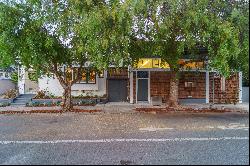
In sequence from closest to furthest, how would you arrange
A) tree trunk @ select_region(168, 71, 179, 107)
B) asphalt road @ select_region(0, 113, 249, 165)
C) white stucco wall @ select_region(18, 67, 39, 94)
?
asphalt road @ select_region(0, 113, 249, 165)
tree trunk @ select_region(168, 71, 179, 107)
white stucco wall @ select_region(18, 67, 39, 94)

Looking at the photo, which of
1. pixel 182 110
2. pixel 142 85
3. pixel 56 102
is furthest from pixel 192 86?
pixel 56 102

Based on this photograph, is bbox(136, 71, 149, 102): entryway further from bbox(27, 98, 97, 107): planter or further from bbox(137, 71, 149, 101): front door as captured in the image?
bbox(27, 98, 97, 107): planter

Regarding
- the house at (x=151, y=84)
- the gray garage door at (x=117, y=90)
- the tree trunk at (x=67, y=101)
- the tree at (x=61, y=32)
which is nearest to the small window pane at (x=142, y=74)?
the house at (x=151, y=84)

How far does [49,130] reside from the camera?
13.7 metres

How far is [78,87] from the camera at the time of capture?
87.6 feet

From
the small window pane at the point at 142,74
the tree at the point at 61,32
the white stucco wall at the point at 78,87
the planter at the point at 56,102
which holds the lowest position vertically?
the planter at the point at 56,102

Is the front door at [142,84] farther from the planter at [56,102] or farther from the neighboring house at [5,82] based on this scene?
the neighboring house at [5,82]

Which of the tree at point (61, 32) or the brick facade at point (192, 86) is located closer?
the tree at point (61, 32)

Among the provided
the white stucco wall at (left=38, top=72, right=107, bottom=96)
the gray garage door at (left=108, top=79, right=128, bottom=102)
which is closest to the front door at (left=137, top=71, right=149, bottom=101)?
the gray garage door at (left=108, top=79, right=128, bottom=102)

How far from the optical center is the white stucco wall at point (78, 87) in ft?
87.4

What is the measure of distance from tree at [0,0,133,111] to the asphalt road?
12.7ft

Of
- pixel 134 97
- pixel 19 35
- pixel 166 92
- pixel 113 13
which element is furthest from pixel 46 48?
pixel 166 92

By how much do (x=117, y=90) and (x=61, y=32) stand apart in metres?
9.32

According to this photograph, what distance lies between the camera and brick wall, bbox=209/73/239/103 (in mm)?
26172
